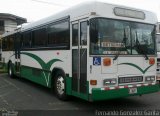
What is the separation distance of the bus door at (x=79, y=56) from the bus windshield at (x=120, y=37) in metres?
0.36

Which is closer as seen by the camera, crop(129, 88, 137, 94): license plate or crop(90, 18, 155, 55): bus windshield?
crop(90, 18, 155, 55): bus windshield

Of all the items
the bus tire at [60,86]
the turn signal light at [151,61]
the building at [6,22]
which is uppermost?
the building at [6,22]

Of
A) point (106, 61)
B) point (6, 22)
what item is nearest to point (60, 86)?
point (106, 61)

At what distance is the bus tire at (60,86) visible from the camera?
30.3ft

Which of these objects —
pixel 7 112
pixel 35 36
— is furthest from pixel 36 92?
pixel 7 112

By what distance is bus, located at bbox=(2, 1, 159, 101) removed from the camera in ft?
24.7

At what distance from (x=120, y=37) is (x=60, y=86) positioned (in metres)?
2.85

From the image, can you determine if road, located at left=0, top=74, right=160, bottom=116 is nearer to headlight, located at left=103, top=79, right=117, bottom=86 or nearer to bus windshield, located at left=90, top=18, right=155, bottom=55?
headlight, located at left=103, top=79, right=117, bottom=86

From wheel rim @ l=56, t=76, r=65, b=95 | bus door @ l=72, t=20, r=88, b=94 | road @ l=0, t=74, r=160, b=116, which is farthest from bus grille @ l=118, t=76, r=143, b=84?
wheel rim @ l=56, t=76, r=65, b=95

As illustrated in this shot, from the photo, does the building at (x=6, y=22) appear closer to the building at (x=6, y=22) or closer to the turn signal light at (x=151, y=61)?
the building at (x=6, y=22)

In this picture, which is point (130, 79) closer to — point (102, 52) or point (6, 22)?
point (102, 52)

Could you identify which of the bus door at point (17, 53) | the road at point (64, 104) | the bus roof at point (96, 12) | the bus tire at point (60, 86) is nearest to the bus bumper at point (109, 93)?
the road at point (64, 104)

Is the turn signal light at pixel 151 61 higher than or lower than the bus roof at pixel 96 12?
lower

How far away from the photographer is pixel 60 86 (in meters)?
9.41
